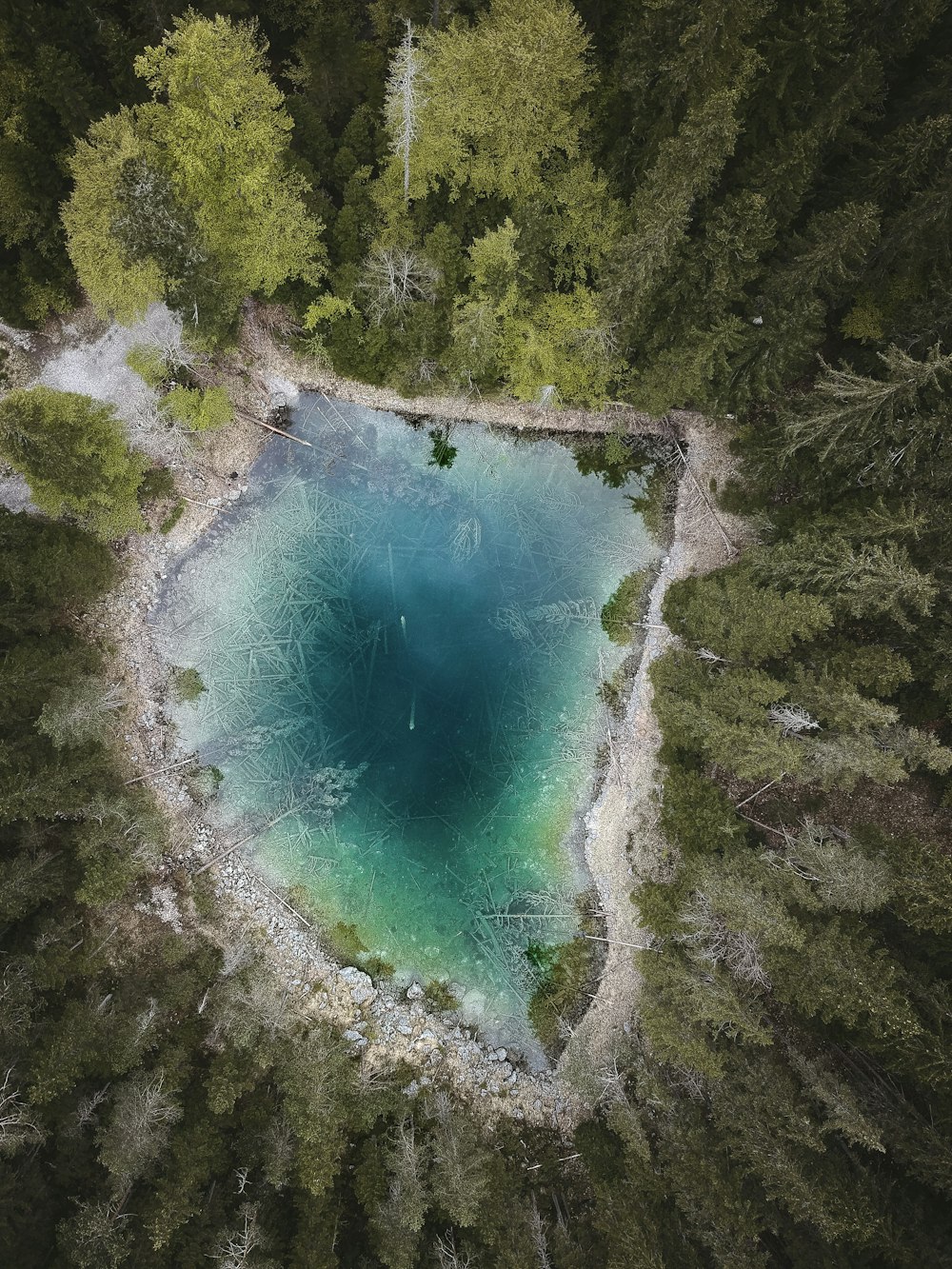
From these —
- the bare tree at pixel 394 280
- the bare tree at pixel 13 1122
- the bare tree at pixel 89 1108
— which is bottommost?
the bare tree at pixel 89 1108

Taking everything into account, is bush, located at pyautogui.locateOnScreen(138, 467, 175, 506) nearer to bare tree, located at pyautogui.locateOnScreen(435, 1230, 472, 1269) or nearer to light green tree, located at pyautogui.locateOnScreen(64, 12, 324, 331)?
light green tree, located at pyautogui.locateOnScreen(64, 12, 324, 331)

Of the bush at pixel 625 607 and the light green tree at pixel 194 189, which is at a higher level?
the light green tree at pixel 194 189

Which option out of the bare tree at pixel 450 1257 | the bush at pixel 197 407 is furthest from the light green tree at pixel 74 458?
the bare tree at pixel 450 1257

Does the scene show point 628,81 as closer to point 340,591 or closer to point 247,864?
point 340,591

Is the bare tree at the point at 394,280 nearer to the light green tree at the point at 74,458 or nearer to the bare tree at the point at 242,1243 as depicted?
the light green tree at the point at 74,458

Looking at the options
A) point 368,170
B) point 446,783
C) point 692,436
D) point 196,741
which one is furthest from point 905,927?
point 368,170

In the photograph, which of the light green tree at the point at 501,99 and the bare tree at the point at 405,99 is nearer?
the light green tree at the point at 501,99
